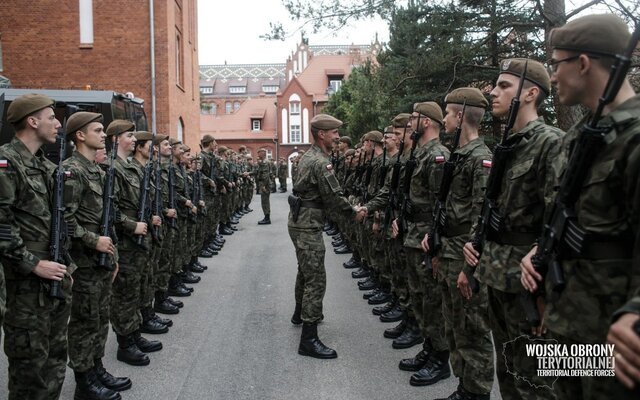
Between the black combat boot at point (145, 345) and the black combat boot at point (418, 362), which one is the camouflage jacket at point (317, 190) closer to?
the black combat boot at point (418, 362)

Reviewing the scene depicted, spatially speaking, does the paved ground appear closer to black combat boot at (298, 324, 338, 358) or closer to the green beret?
black combat boot at (298, 324, 338, 358)

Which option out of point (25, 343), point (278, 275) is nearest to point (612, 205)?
point (25, 343)

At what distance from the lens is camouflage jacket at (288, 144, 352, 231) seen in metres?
5.47

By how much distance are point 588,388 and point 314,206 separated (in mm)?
3798

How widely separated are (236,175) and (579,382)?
46.8 ft

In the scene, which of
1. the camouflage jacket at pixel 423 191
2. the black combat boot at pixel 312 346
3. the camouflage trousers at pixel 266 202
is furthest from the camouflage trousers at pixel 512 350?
the camouflage trousers at pixel 266 202

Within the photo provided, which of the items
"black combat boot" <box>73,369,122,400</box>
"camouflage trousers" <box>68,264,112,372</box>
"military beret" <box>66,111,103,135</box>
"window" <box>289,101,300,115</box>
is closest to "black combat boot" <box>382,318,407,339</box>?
"black combat boot" <box>73,369,122,400</box>

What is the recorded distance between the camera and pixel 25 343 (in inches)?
131

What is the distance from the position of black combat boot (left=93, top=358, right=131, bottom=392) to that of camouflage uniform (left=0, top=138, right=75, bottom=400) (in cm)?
88

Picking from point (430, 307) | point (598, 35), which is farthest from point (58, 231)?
point (598, 35)

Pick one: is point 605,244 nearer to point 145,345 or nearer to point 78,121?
point 78,121

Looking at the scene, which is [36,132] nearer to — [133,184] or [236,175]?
[133,184]

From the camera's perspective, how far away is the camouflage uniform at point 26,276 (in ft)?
10.7

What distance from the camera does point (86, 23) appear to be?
20094mm
